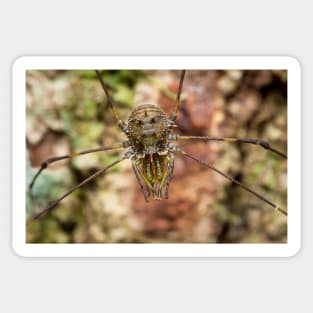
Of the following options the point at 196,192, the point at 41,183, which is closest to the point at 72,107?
the point at 41,183

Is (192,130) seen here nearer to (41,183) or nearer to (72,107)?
(72,107)
